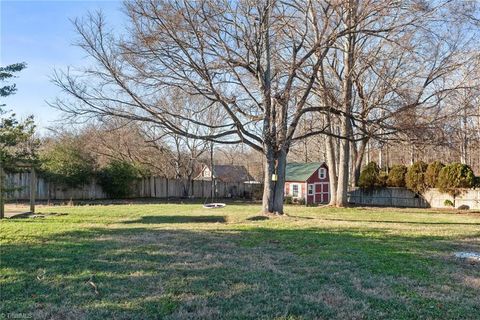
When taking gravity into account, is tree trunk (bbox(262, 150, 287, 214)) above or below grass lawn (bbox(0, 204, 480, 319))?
above

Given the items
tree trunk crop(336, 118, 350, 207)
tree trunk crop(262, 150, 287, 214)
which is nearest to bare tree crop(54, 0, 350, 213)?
tree trunk crop(262, 150, 287, 214)

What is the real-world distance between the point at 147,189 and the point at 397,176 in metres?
16.4

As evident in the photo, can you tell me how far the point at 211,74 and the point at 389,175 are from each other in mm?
17165

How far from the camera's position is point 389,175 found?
83.4ft

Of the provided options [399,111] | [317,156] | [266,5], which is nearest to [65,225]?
[266,5]

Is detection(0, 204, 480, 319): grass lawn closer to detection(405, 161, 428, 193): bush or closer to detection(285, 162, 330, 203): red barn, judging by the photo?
detection(405, 161, 428, 193): bush

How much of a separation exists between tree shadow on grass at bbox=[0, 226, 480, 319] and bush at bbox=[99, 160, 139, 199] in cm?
1922

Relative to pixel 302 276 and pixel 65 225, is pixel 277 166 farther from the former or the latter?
pixel 302 276

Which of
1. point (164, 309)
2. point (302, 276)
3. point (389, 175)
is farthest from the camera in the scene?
point (389, 175)

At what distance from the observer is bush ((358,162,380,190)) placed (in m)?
25.8

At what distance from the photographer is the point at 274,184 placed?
517 inches

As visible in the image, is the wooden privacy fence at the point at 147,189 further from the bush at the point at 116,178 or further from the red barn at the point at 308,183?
the red barn at the point at 308,183

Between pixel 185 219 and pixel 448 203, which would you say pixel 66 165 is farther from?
pixel 448 203

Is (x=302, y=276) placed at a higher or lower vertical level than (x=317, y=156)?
lower
